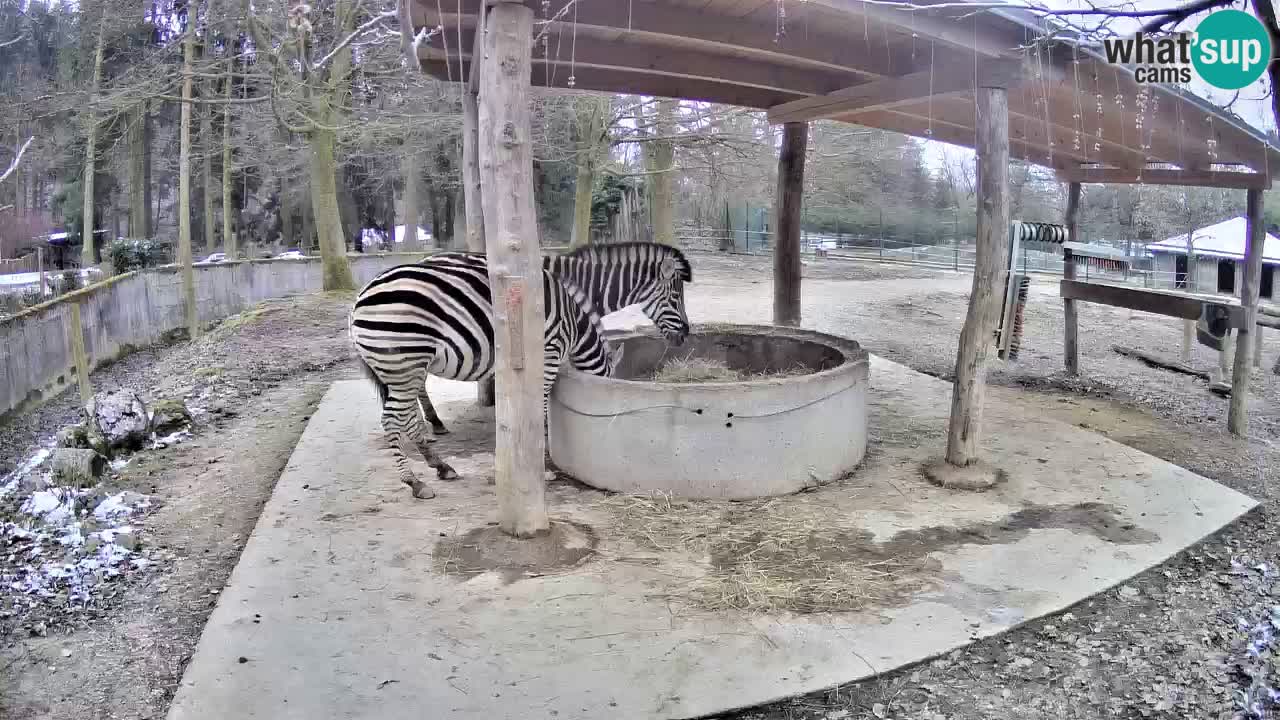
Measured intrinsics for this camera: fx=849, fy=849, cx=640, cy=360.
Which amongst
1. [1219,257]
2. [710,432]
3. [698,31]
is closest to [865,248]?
[1219,257]

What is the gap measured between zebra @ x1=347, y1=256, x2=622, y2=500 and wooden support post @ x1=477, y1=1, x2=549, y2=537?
1066 mm

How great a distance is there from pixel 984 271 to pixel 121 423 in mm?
6712

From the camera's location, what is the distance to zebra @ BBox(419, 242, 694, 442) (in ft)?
21.2

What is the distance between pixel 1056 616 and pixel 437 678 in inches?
107

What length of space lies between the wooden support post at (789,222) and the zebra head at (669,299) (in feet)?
6.90

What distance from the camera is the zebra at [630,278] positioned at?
254 inches

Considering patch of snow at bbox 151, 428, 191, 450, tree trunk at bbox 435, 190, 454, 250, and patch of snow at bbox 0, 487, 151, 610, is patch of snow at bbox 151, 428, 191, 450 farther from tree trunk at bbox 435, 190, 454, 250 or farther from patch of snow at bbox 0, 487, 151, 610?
tree trunk at bbox 435, 190, 454, 250

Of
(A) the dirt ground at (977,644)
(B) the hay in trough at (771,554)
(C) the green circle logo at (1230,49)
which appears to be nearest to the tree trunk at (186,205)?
(A) the dirt ground at (977,644)

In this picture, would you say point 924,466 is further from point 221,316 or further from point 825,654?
point 221,316

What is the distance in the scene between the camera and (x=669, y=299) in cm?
679

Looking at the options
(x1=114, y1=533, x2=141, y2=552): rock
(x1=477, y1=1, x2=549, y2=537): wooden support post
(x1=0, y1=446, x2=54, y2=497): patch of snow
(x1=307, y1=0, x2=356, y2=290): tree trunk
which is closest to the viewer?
(x1=477, y1=1, x2=549, y2=537): wooden support post

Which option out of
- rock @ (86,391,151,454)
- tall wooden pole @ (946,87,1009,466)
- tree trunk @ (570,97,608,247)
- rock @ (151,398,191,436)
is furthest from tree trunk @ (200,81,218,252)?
tall wooden pole @ (946,87,1009,466)

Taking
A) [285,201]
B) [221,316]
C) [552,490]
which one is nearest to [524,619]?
[552,490]

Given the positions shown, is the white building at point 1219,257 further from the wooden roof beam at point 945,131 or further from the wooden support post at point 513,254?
the wooden support post at point 513,254
